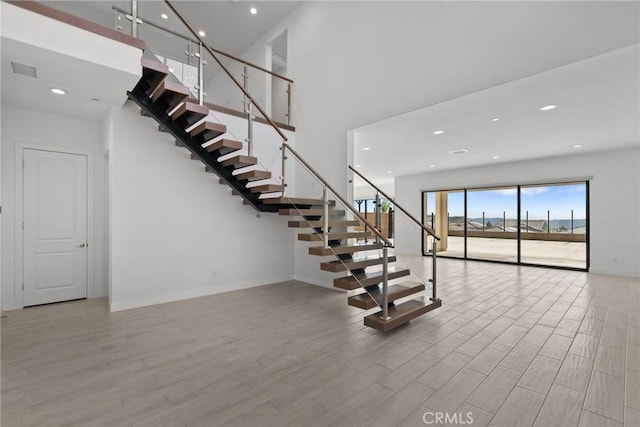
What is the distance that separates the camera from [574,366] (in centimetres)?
264

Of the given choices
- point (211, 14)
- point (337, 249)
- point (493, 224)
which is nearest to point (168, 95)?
point (337, 249)

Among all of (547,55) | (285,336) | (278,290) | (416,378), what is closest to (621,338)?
(416,378)

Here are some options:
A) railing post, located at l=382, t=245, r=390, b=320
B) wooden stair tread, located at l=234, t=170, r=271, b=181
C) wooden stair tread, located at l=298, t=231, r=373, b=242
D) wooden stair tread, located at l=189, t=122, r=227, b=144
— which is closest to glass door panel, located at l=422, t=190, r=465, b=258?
wooden stair tread, located at l=298, t=231, r=373, b=242

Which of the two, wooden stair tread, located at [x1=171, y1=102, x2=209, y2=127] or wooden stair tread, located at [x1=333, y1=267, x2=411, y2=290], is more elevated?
wooden stair tread, located at [x1=171, y1=102, x2=209, y2=127]

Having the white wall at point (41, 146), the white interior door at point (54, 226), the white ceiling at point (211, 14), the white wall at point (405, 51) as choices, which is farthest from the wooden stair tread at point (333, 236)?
the white ceiling at point (211, 14)

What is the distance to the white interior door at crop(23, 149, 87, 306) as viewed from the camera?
4.54 meters

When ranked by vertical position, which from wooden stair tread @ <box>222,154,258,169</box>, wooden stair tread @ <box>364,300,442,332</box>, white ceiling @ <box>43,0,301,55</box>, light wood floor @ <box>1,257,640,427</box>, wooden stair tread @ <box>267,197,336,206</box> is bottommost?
light wood floor @ <box>1,257,640,427</box>

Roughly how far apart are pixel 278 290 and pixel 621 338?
4739 millimetres

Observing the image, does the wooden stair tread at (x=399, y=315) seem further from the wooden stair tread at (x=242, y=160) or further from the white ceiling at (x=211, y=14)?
the white ceiling at (x=211, y=14)

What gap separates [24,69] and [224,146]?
2.25 meters

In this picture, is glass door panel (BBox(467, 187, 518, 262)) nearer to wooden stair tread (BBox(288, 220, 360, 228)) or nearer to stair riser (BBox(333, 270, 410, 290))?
stair riser (BBox(333, 270, 410, 290))

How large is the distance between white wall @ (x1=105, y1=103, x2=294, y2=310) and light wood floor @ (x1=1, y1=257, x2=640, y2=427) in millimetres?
528

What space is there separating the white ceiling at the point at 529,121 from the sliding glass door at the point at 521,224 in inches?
53.0

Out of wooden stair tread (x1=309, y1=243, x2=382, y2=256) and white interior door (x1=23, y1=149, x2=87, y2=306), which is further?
white interior door (x1=23, y1=149, x2=87, y2=306)
